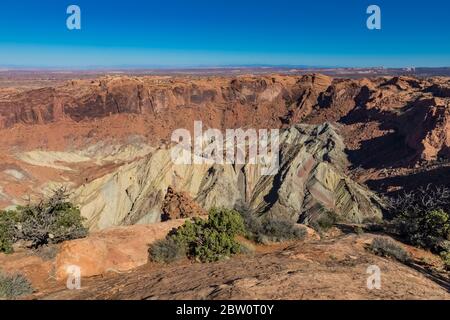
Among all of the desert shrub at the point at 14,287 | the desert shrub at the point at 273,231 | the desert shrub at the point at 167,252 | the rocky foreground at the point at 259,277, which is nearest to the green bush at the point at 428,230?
the rocky foreground at the point at 259,277

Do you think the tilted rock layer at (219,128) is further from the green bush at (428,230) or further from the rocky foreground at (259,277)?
the rocky foreground at (259,277)

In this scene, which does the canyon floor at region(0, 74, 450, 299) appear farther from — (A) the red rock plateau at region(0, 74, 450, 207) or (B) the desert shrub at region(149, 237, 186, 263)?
(B) the desert shrub at region(149, 237, 186, 263)

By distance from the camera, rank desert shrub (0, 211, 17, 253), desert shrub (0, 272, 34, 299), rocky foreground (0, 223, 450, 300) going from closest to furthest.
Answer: rocky foreground (0, 223, 450, 300) → desert shrub (0, 272, 34, 299) → desert shrub (0, 211, 17, 253)

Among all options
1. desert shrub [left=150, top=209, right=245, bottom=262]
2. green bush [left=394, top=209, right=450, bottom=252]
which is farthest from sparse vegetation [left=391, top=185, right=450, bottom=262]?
desert shrub [left=150, top=209, right=245, bottom=262]

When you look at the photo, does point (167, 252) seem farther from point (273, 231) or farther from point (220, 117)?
point (220, 117)
